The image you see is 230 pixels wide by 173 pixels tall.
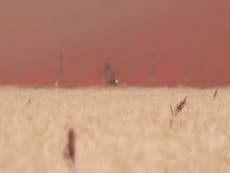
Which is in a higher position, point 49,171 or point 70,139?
point 70,139

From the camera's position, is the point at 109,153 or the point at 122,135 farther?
the point at 122,135

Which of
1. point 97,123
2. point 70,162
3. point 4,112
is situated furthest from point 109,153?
point 4,112

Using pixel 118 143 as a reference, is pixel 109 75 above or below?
above

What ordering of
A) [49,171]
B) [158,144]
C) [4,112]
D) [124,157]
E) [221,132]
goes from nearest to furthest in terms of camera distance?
[49,171]
[124,157]
[158,144]
[221,132]
[4,112]

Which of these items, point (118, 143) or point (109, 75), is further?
point (109, 75)

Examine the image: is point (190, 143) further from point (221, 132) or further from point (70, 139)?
point (70, 139)

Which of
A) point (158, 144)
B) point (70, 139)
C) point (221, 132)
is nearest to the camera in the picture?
point (70, 139)

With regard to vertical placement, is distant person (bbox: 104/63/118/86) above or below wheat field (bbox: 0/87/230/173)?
above

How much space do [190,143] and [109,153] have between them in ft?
2.21

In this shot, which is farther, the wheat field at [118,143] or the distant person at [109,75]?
the distant person at [109,75]

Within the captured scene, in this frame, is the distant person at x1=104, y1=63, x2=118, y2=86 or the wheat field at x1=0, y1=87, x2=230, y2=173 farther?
the distant person at x1=104, y1=63, x2=118, y2=86

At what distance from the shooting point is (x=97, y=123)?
4797 millimetres

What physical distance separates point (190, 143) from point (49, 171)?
3.72 ft

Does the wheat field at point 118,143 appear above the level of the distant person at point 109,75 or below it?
below
